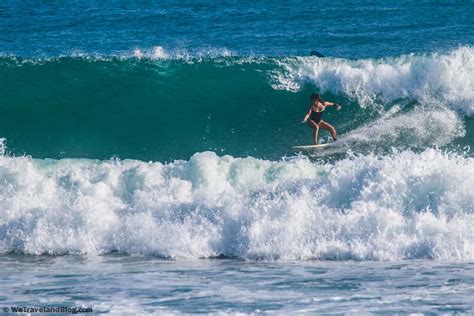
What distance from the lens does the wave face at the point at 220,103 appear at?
1848 cm

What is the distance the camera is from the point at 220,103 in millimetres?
20125

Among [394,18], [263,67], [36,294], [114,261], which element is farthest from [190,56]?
[36,294]

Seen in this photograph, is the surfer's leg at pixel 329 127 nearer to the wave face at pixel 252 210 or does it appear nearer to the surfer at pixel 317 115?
the surfer at pixel 317 115

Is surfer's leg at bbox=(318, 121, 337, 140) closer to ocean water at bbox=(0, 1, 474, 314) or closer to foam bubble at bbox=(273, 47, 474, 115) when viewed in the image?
ocean water at bbox=(0, 1, 474, 314)

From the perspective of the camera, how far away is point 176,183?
15273 mm

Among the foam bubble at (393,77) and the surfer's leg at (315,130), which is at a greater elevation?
the foam bubble at (393,77)

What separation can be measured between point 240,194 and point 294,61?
608cm

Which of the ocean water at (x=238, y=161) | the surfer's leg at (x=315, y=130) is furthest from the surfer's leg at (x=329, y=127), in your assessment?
the ocean water at (x=238, y=161)

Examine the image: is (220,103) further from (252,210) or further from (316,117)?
(252,210)

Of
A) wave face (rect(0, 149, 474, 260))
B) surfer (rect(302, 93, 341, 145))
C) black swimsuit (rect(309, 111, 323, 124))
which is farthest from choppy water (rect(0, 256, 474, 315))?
black swimsuit (rect(309, 111, 323, 124))

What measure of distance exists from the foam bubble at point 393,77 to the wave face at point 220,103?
0.02 metres

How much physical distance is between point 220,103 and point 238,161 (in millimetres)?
4251

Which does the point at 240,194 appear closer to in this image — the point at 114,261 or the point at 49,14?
the point at 114,261

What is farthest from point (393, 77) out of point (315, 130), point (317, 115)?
point (315, 130)
